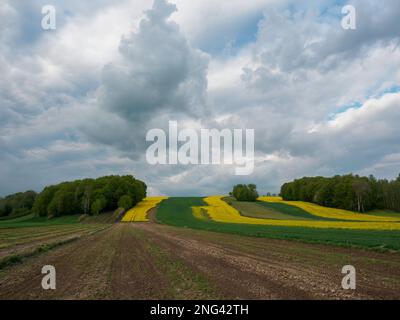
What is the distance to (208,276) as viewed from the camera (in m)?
11.8

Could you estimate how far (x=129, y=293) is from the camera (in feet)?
31.1

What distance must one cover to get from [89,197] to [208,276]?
300 feet

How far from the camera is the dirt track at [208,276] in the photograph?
934cm

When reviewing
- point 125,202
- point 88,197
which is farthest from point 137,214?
point 88,197

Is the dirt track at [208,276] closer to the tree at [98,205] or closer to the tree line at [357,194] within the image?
the tree at [98,205]

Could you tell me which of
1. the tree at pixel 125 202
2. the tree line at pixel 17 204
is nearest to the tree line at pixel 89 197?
the tree at pixel 125 202

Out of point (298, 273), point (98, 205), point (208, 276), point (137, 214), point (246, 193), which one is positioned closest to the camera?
point (208, 276)

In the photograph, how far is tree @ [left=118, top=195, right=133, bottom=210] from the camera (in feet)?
299

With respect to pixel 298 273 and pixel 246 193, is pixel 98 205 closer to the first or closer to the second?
pixel 246 193

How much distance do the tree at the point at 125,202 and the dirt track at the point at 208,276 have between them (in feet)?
247

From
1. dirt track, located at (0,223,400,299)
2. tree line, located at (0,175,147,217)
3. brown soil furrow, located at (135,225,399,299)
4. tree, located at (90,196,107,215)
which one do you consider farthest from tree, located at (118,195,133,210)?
brown soil furrow, located at (135,225,399,299)

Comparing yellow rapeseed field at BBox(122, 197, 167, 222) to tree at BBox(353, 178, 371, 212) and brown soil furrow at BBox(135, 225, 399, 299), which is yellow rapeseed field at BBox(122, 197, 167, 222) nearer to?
brown soil furrow at BBox(135, 225, 399, 299)
